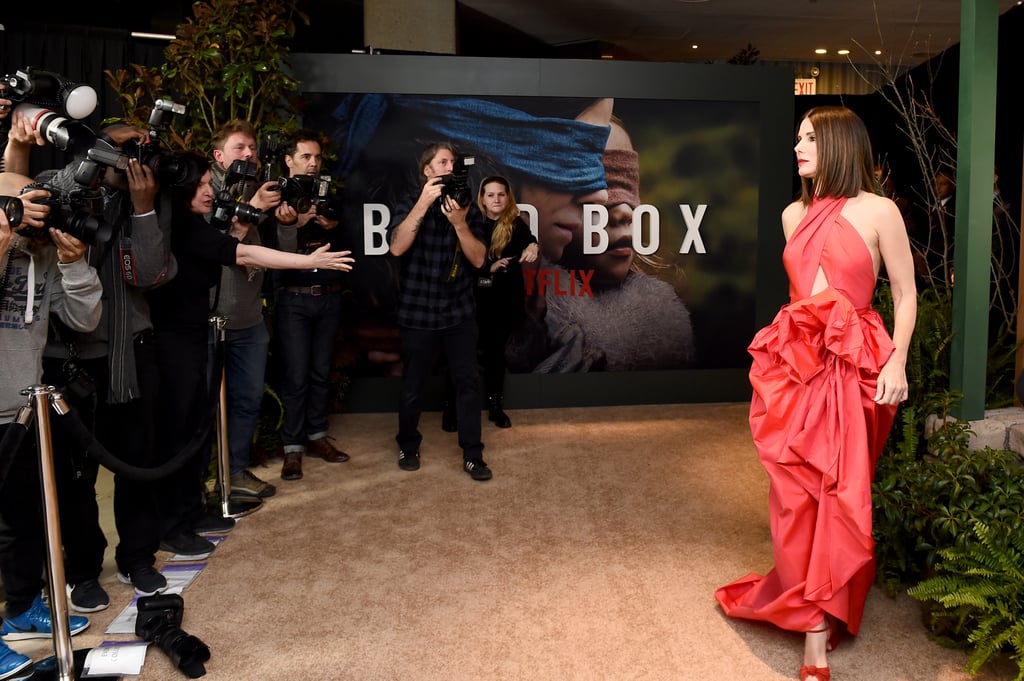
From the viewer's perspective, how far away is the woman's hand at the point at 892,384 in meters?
2.42

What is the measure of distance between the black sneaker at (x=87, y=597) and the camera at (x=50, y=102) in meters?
1.40

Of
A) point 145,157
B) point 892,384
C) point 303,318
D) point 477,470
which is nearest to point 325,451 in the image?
point 303,318

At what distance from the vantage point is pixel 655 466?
4527 mm

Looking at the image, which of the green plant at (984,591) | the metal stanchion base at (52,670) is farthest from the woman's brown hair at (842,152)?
the metal stanchion base at (52,670)

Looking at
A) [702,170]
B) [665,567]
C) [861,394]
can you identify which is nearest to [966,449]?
[861,394]

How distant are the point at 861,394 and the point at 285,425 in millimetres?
2849

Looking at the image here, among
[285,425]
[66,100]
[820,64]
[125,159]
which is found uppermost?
[820,64]

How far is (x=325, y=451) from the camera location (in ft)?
15.0

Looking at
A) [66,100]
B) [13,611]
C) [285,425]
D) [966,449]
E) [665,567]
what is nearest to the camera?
[66,100]

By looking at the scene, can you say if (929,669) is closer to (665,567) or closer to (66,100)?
(665,567)

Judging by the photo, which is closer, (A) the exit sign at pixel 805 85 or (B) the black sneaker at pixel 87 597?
(B) the black sneaker at pixel 87 597

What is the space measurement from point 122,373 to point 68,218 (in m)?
0.61

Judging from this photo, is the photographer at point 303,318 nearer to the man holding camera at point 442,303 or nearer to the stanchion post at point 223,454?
the man holding camera at point 442,303

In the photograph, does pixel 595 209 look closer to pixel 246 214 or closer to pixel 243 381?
pixel 243 381
